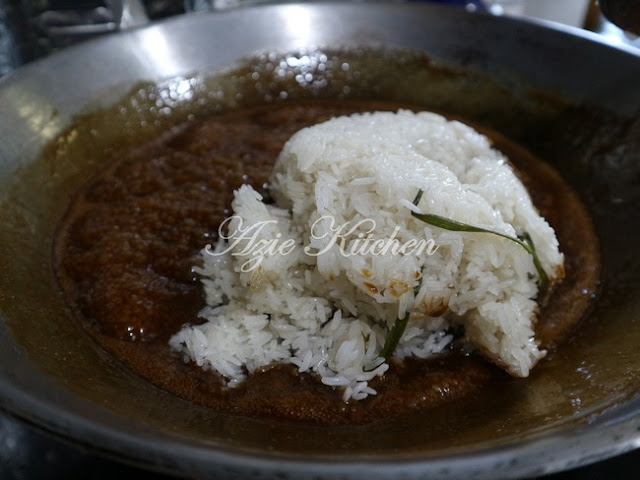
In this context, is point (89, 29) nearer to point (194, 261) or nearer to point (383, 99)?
point (383, 99)

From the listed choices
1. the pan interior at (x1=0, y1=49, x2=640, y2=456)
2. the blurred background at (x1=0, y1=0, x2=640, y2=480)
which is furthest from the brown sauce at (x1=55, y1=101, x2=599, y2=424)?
the blurred background at (x1=0, y1=0, x2=640, y2=480)

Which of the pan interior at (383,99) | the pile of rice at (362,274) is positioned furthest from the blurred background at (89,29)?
the pile of rice at (362,274)

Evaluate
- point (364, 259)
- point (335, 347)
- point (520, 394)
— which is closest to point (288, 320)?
point (335, 347)

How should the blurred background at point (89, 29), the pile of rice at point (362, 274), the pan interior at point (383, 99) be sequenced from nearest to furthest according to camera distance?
the pan interior at point (383, 99) → the blurred background at point (89, 29) → the pile of rice at point (362, 274)

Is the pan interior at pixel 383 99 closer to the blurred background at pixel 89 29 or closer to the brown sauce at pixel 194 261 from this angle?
the brown sauce at pixel 194 261

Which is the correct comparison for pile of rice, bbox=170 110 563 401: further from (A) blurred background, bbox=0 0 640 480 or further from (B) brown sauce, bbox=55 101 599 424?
(A) blurred background, bbox=0 0 640 480

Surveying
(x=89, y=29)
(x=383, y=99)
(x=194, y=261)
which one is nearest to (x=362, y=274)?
(x=194, y=261)

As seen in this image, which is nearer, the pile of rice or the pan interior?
the pan interior
